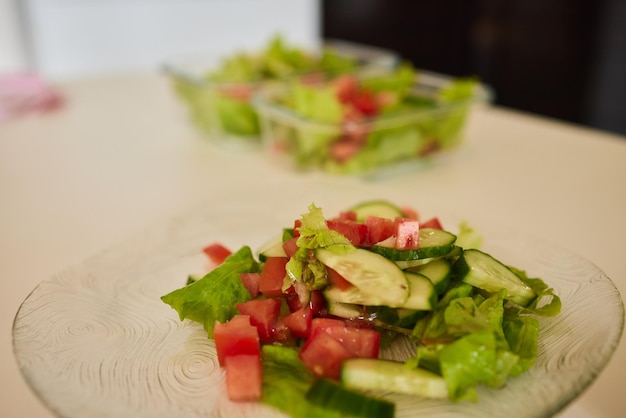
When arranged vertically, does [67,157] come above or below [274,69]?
below

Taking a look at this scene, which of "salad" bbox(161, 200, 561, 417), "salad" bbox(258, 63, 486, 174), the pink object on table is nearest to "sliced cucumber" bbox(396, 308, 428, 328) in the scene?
"salad" bbox(161, 200, 561, 417)

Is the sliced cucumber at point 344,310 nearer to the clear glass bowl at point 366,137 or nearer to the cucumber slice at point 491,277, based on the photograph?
the cucumber slice at point 491,277

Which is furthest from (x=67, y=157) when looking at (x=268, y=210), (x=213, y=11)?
(x=213, y=11)

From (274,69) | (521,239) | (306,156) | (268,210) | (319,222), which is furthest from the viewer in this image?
(274,69)

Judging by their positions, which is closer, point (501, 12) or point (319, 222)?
point (319, 222)

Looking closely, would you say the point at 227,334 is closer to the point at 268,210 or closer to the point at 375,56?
the point at 268,210

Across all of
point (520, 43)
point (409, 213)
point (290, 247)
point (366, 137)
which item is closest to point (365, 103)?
point (366, 137)

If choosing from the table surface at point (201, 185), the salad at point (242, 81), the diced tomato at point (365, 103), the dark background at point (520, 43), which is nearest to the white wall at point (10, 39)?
the table surface at point (201, 185)
